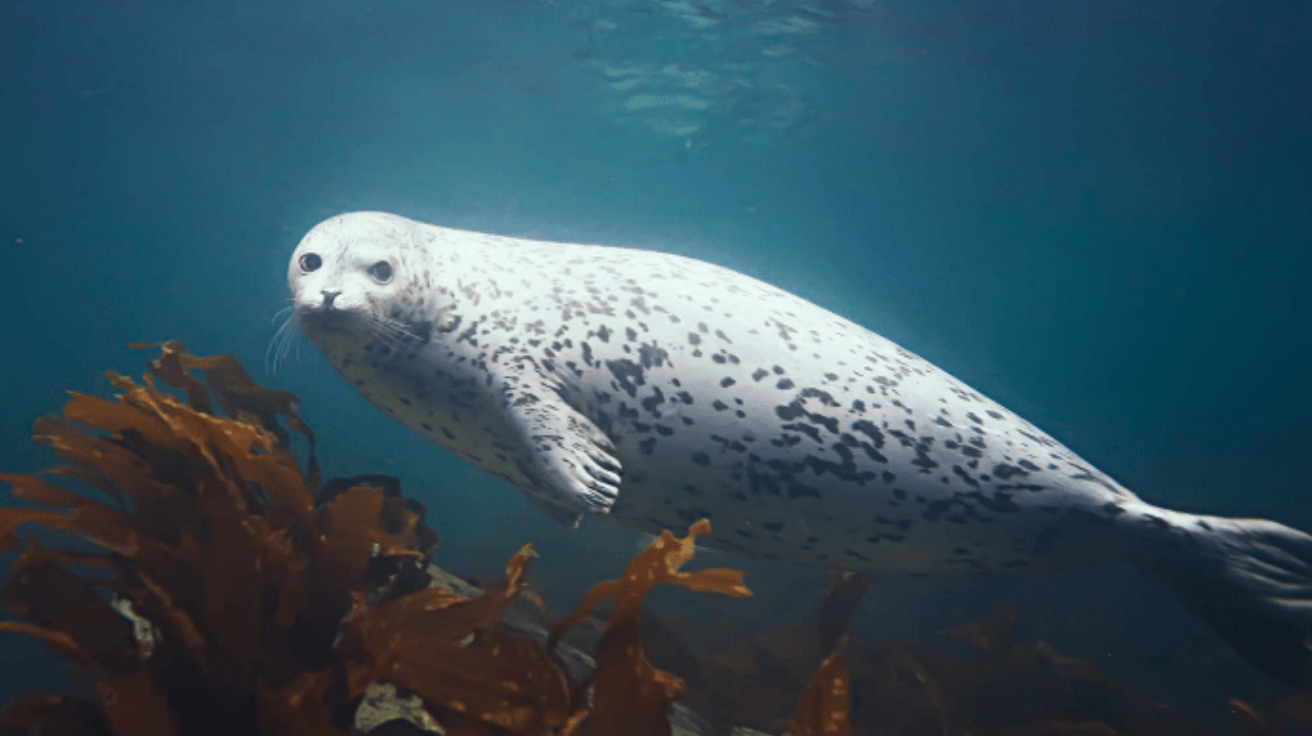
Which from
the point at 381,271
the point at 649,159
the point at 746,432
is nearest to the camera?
the point at 746,432

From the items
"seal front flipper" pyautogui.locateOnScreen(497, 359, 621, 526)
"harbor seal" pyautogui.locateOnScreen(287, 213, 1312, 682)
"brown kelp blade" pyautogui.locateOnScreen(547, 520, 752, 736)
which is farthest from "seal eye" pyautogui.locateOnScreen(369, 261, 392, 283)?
"brown kelp blade" pyautogui.locateOnScreen(547, 520, 752, 736)

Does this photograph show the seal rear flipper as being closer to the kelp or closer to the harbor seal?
the harbor seal

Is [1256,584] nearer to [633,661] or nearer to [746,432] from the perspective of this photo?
[746,432]

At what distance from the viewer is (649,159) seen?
90.9ft

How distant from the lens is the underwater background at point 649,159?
8320 millimetres

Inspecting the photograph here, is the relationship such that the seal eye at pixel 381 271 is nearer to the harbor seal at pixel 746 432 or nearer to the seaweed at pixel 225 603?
the harbor seal at pixel 746 432

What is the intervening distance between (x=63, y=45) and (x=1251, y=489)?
1033 inches

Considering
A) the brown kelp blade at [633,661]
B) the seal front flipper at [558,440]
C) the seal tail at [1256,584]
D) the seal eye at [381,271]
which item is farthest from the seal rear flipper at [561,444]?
the seal tail at [1256,584]

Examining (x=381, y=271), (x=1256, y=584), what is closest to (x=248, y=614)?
(x=381, y=271)

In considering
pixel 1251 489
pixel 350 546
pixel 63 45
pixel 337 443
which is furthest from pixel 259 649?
pixel 337 443

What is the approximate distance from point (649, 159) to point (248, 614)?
27.8 metres

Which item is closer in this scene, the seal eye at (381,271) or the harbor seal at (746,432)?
the harbor seal at (746,432)

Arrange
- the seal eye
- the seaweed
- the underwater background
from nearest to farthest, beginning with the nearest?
1. the seaweed
2. the seal eye
3. the underwater background

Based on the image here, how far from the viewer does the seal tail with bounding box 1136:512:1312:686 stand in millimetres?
2373
